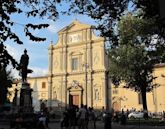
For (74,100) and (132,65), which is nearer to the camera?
(132,65)

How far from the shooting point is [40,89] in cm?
6888

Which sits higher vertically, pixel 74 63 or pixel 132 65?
pixel 74 63

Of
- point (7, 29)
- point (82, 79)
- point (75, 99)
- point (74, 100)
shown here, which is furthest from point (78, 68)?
point (7, 29)

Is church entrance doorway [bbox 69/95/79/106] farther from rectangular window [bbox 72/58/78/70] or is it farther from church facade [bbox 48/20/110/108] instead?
rectangular window [bbox 72/58/78/70]

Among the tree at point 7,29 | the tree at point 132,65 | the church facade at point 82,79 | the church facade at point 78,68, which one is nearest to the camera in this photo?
the tree at point 7,29

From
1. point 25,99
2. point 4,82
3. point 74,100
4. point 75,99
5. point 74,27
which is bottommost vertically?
point 25,99

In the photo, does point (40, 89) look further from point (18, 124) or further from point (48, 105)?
point (18, 124)

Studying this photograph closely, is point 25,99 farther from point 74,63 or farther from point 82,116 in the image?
point 74,63

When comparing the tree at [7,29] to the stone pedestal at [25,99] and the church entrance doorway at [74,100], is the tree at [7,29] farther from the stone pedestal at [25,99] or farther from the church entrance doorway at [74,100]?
the church entrance doorway at [74,100]

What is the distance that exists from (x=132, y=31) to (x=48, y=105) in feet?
125

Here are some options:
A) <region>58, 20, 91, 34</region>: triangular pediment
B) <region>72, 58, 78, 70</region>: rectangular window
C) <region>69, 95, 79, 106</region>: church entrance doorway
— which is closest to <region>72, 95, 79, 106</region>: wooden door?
<region>69, 95, 79, 106</region>: church entrance doorway

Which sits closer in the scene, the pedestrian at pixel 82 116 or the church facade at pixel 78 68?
the pedestrian at pixel 82 116

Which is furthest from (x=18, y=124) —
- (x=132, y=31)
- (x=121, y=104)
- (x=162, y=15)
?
(x=121, y=104)

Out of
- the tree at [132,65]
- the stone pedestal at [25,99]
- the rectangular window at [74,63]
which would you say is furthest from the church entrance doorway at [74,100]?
the stone pedestal at [25,99]
